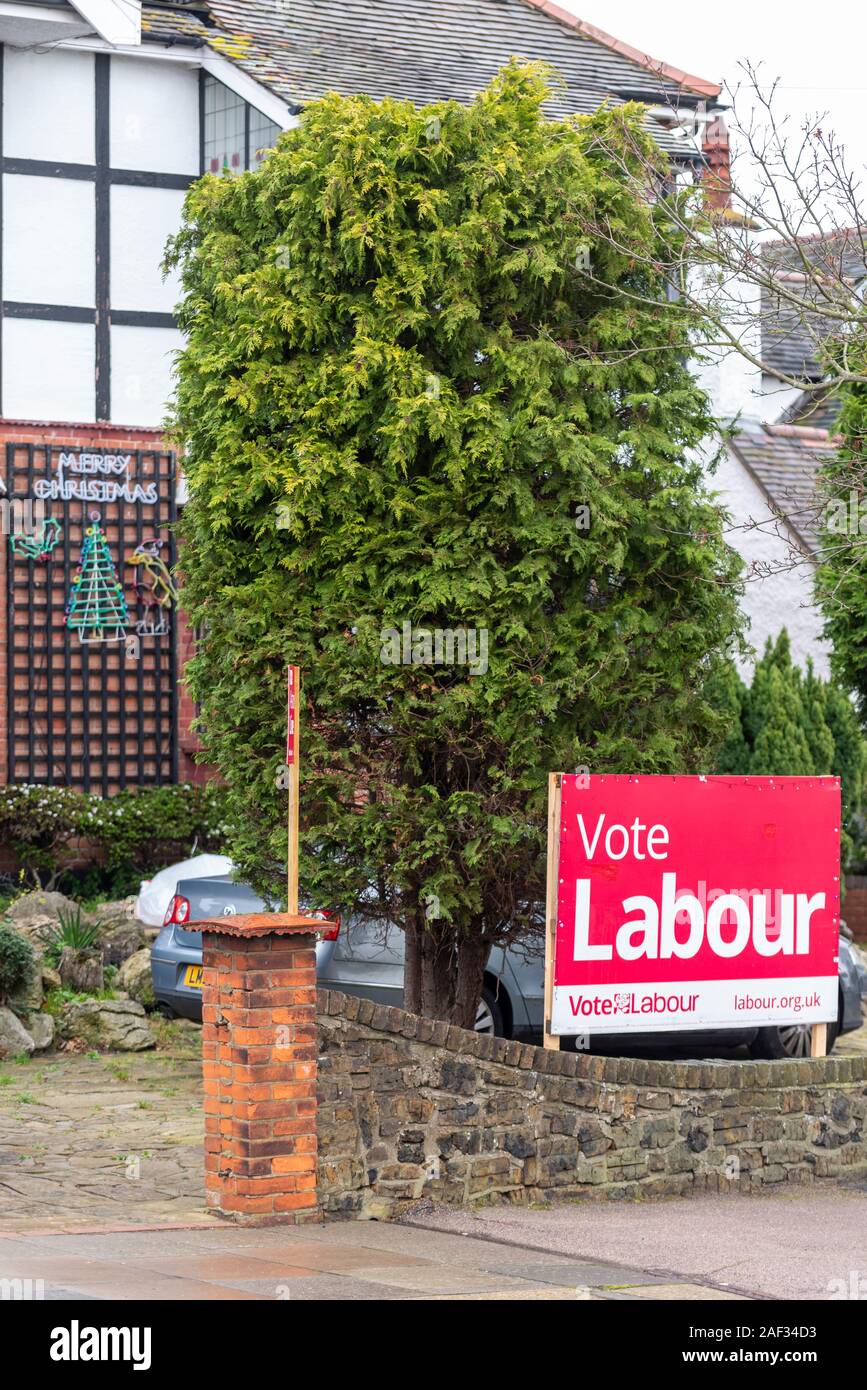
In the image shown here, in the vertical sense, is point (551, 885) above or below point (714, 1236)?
above

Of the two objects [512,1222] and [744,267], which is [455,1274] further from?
[744,267]

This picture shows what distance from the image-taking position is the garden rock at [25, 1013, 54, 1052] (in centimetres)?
1226

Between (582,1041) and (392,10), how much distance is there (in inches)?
589

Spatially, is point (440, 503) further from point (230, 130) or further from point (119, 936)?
point (230, 130)

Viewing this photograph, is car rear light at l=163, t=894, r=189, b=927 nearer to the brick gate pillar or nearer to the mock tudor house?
the brick gate pillar

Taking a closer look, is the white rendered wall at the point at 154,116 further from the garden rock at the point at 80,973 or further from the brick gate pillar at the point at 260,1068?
the brick gate pillar at the point at 260,1068

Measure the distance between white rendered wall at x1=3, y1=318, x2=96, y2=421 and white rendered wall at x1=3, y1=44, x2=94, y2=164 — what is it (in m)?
1.74

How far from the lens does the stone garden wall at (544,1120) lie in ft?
26.2

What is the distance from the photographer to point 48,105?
17312 mm

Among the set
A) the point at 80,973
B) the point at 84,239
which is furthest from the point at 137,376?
the point at 80,973

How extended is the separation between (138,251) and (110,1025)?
27.5ft

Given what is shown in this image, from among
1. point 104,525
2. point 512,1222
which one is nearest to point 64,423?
point 104,525

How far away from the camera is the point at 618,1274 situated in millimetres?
6996
